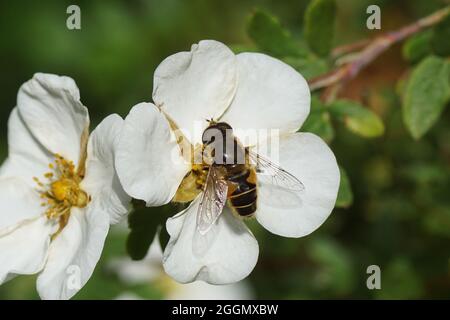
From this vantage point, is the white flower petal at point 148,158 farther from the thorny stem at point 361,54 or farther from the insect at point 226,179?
the thorny stem at point 361,54

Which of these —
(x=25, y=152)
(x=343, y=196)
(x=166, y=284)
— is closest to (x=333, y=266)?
(x=166, y=284)

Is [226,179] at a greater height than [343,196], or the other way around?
[226,179]

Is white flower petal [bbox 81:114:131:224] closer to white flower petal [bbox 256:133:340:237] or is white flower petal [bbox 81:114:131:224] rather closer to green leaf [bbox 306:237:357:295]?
white flower petal [bbox 256:133:340:237]

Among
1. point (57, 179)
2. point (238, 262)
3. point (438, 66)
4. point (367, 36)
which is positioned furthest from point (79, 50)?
point (238, 262)

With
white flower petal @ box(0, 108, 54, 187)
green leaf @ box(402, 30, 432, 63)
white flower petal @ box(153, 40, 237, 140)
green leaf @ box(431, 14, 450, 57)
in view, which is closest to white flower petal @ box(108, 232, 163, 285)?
white flower petal @ box(0, 108, 54, 187)

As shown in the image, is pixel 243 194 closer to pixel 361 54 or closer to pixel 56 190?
pixel 56 190

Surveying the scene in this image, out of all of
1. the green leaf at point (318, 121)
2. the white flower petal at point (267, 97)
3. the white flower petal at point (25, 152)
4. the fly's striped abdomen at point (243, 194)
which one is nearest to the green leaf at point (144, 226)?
the fly's striped abdomen at point (243, 194)
